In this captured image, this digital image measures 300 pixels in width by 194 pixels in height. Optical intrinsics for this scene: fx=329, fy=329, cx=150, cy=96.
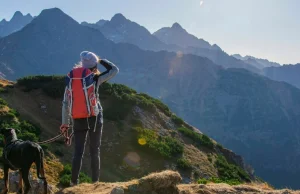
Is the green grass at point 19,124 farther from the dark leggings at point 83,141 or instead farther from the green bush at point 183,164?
the dark leggings at point 83,141

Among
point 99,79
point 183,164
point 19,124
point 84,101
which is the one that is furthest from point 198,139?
point 84,101

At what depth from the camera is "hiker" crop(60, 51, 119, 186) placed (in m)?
7.32

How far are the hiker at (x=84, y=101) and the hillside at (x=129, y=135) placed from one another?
11.1 metres

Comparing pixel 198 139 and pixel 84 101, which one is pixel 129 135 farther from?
pixel 84 101

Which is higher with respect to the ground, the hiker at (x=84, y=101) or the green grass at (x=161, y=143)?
the hiker at (x=84, y=101)

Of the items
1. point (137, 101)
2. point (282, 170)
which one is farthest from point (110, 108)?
point (282, 170)

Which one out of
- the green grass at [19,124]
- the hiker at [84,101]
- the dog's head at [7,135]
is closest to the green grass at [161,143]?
the green grass at [19,124]

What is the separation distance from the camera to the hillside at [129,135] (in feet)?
66.6

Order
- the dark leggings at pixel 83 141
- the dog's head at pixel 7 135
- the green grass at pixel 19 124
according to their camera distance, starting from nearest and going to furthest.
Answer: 1. the dark leggings at pixel 83 141
2. the dog's head at pixel 7 135
3. the green grass at pixel 19 124

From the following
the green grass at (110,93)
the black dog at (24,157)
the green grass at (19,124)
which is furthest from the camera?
the green grass at (110,93)

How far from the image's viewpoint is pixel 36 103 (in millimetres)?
Result: 25766

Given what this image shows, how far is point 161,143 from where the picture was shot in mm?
23172

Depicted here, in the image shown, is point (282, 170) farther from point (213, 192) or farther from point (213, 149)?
point (213, 192)

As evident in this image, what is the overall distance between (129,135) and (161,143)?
2398mm
